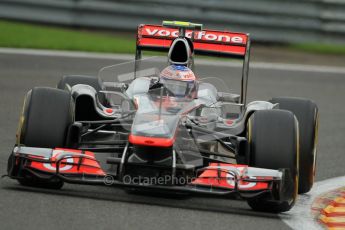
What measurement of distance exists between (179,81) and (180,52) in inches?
15.1

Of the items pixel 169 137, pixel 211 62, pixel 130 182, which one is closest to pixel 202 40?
pixel 169 137

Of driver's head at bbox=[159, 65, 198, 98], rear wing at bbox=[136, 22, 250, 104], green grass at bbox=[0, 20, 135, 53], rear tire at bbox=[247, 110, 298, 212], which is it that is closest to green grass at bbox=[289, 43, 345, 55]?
green grass at bbox=[0, 20, 135, 53]

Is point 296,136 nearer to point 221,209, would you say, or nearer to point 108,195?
point 221,209

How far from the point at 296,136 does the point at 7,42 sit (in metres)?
10.1

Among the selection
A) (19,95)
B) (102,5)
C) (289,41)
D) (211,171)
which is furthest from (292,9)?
(211,171)

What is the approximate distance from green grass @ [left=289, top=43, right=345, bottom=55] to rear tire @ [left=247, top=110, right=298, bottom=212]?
37.7 feet

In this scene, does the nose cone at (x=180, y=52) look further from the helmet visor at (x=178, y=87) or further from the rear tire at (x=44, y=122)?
the rear tire at (x=44, y=122)

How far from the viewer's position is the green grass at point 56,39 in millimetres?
18156

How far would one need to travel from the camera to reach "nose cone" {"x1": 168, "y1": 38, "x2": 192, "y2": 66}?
9.79 meters

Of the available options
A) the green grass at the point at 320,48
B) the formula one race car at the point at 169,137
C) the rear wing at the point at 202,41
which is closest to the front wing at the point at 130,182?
the formula one race car at the point at 169,137

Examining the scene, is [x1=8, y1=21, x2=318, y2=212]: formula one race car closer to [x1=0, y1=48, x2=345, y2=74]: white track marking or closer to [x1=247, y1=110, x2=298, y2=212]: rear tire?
[x1=247, y1=110, x2=298, y2=212]: rear tire

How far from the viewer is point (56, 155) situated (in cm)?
849

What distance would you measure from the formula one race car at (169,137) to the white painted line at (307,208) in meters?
0.13

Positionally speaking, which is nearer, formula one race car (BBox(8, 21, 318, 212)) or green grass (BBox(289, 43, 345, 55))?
formula one race car (BBox(8, 21, 318, 212))
